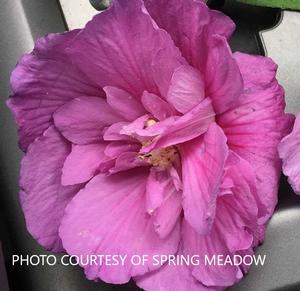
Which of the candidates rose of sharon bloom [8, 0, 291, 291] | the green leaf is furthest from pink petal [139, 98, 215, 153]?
the green leaf

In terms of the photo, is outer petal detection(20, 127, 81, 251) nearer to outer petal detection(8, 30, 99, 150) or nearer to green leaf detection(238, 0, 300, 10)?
outer petal detection(8, 30, 99, 150)

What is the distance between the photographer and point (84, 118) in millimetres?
290

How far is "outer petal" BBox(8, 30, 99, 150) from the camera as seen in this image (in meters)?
0.28

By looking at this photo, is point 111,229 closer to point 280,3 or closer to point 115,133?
point 115,133

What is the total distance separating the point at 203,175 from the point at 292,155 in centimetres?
4

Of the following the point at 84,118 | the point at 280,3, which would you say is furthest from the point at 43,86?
the point at 280,3

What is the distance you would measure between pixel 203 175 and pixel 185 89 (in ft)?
0.13

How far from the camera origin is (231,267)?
0.90 feet

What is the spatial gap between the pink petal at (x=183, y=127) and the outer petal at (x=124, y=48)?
2cm

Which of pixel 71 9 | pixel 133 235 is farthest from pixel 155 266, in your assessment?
pixel 71 9

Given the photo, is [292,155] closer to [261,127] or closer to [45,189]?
[261,127]

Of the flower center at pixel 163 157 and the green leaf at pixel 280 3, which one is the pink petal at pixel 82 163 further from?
the green leaf at pixel 280 3

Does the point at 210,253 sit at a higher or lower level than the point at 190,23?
lower

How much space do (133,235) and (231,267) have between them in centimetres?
5
